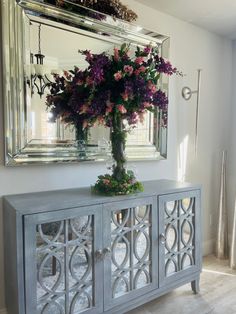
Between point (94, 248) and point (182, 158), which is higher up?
point (182, 158)

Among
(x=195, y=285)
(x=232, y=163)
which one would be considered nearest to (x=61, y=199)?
(x=195, y=285)

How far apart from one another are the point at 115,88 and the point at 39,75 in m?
0.55

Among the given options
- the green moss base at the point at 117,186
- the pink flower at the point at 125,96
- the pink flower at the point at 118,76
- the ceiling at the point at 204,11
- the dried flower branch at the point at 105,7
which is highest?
the ceiling at the point at 204,11

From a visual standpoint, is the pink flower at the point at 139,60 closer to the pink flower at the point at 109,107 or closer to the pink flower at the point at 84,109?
the pink flower at the point at 109,107

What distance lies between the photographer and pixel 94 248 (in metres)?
1.59

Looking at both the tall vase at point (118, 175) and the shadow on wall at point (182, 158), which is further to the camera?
the shadow on wall at point (182, 158)

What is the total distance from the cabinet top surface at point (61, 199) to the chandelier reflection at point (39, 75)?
2.26ft

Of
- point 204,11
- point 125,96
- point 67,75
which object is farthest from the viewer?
point 204,11

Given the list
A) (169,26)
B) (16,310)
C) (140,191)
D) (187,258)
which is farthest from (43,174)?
(169,26)

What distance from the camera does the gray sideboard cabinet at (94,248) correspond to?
4.59 ft
